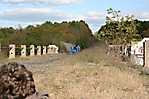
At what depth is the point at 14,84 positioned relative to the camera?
15.9 feet

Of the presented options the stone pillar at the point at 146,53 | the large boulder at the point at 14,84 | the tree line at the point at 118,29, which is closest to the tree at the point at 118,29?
the tree line at the point at 118,29

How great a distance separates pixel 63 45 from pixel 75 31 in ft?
72.2

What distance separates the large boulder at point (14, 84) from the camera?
15.9ft

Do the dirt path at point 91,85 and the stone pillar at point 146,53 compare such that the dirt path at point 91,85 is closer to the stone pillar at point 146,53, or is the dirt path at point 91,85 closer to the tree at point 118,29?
the stone pillar at point 146,53

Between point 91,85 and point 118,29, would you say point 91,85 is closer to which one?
point 91,85

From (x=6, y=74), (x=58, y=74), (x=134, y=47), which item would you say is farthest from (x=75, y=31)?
(x=6, y=74)

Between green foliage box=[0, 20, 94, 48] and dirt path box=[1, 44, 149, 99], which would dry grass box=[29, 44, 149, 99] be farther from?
green foliage box=[0, 20, 94, 48]

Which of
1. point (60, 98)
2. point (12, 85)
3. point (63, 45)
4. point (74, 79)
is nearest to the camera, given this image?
point (12, 85)

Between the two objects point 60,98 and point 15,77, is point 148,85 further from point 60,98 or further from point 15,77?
point 15,77

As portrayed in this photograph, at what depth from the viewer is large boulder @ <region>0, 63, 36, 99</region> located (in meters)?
4.84

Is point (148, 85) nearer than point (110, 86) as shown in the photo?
No

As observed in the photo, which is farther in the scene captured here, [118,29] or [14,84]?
[118,29]

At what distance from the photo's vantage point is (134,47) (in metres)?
29.8

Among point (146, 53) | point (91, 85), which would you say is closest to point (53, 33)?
point (146, 53)
